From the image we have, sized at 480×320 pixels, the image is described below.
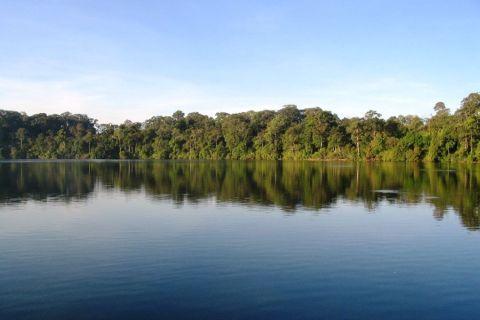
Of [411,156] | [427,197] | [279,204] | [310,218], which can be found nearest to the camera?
[310,218]

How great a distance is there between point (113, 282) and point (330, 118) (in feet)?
358

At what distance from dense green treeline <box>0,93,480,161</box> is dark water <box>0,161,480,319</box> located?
72.9 meters

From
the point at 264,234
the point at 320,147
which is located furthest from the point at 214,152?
the point at 264,234

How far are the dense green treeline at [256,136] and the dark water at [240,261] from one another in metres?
72.9

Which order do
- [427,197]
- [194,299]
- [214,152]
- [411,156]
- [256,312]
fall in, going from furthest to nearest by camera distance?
[214,152]
[411,156]
[427,197]
[194,299]
[256,312]

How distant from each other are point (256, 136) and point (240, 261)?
403 feet

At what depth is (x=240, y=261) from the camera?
13.9 meters

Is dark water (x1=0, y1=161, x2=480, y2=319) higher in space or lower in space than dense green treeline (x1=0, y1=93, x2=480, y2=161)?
lower

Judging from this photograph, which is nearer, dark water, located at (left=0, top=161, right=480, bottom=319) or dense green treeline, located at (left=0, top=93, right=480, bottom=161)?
dark water, located at (left=0, top=161, right=480, bottom=319)

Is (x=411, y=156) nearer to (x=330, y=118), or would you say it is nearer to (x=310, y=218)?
(x=330, y=118)

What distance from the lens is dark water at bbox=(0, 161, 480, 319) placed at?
399 inches

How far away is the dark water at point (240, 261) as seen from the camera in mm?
10138

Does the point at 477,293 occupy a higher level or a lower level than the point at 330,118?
lower

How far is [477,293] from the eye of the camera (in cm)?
1114
